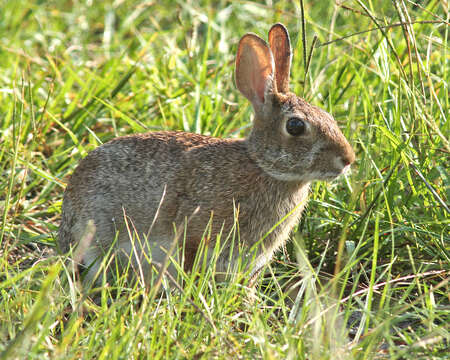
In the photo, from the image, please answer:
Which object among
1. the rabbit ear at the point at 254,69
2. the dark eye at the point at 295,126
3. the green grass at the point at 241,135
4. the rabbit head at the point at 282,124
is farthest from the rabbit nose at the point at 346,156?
the rabbit ear at the point at 254,69

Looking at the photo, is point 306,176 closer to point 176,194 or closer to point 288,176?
point 288,176

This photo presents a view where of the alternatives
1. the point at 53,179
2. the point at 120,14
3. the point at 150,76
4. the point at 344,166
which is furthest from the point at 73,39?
the point at 344,166

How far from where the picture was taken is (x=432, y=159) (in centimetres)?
406

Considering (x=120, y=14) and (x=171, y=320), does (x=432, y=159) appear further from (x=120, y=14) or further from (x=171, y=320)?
(x=120, y=14)

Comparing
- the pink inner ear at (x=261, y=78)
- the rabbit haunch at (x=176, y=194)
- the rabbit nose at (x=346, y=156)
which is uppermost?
the pink inner ear at (x=261, y=78)

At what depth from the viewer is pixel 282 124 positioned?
13.0 ft

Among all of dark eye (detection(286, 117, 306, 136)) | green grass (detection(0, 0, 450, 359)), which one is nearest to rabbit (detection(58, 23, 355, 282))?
dark eye (detection(286, 117, 306, 136))

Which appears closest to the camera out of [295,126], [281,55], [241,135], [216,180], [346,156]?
[346,156]

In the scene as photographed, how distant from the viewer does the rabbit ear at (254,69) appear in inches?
159

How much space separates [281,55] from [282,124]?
1.64 feet

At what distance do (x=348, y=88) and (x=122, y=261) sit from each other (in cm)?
218

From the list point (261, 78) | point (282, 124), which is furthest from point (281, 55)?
point (282, 124)

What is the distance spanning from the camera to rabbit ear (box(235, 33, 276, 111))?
159 inches

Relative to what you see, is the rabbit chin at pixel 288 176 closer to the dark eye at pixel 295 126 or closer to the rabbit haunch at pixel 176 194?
the rabbit haunch at pixel 176 194
